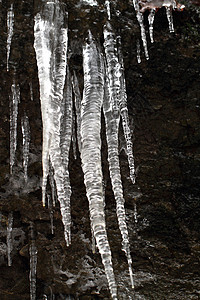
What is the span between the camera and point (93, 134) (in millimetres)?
1865

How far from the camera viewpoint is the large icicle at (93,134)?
1723mm

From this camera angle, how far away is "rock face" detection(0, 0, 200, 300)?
214 cm

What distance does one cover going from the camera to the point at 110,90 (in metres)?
1.97

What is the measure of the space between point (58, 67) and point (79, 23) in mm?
336

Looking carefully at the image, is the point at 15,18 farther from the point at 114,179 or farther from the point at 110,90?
the point at 114,179

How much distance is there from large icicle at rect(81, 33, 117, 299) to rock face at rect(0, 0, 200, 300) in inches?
7.6

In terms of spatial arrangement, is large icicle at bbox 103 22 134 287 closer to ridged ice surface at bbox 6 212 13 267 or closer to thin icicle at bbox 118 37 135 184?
thin icicle at bbox 118 37 135 184

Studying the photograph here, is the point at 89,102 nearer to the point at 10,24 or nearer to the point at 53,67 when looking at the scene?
the point at 53,67

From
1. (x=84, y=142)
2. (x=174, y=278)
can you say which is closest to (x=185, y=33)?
(x=84, y=142)

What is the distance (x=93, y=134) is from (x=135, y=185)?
1055mm

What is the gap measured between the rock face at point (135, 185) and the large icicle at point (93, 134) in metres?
0.19

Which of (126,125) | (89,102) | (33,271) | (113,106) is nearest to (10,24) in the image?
(89,102)

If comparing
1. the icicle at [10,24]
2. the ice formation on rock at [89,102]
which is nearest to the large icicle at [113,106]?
the ice formation on rock at [89,102]

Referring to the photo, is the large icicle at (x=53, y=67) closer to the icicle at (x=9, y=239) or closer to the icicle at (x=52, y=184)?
the icicle at (x=52, y=184)
